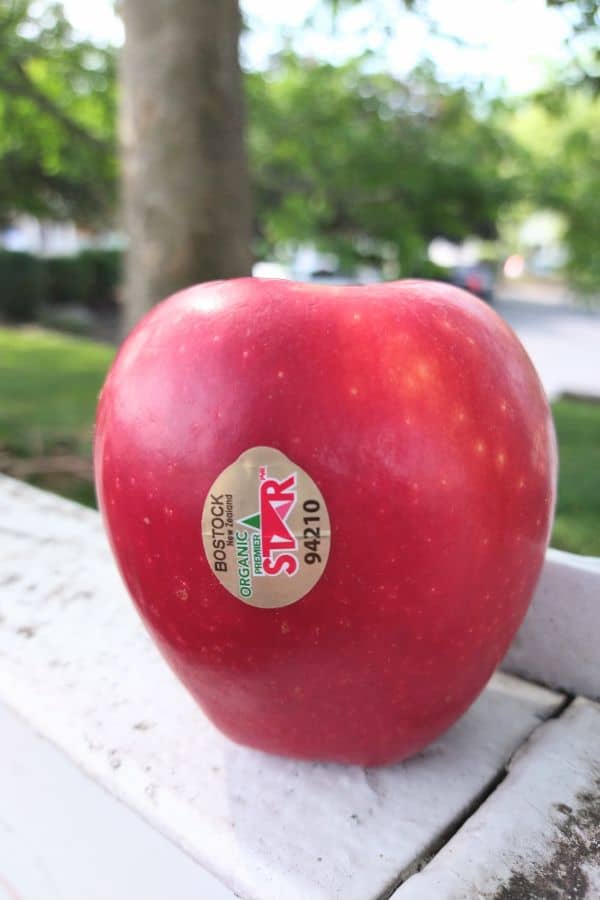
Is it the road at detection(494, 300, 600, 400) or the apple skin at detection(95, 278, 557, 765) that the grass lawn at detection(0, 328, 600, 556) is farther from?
the road at detection(494, 300, 600, 400)

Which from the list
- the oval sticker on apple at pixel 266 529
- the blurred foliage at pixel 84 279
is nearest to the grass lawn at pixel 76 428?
the oval sticker on apple at pixel 266 529

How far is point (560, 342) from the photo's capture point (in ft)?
38.3

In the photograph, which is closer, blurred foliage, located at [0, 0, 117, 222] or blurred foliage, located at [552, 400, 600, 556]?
blurred foliage, located at [552, 400, 600, 556]

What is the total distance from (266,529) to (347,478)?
0.41 ft

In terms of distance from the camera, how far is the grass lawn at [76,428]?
2701 mm

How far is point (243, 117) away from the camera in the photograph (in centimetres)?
231

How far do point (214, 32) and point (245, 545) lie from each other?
5.47ft

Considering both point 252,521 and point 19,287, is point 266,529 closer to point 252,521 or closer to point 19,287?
point 252,521

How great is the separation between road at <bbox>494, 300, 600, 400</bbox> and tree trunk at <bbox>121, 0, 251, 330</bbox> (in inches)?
142

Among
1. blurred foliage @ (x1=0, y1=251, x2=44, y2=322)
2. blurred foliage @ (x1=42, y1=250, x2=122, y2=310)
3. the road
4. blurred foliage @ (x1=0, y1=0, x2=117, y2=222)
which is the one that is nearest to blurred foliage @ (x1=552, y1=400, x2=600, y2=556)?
the road

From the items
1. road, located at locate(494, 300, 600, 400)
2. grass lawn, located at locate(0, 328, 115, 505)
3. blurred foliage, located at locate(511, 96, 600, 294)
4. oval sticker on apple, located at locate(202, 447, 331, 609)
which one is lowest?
road, located at locate(494, 300, 600, 400)

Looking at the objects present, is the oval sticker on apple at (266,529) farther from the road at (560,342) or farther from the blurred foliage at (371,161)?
the road at (560,342)

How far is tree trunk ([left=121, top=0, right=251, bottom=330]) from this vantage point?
2141 millimetres

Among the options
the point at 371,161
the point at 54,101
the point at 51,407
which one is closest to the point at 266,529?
the point at 371,161
